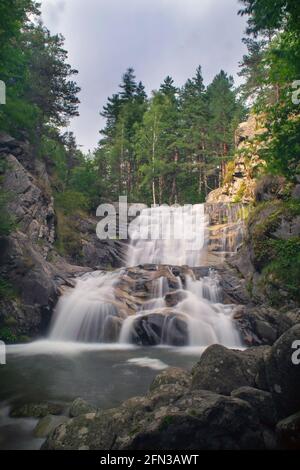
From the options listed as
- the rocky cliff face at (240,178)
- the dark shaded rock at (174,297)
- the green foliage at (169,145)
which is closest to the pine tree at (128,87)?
the green foliage at (169,145)

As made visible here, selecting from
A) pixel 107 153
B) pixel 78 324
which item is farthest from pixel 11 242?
pixel 107 153

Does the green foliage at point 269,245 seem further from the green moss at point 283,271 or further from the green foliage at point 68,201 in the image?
the green foliage at point 68,201

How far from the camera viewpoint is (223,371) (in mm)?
6879

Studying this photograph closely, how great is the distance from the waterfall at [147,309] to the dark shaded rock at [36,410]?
7582 mm

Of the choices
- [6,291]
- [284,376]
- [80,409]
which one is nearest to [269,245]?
[284,376]

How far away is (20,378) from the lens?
395 inches

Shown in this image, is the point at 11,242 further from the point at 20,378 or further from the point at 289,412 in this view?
the point at 289,412

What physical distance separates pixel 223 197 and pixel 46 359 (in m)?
28.7

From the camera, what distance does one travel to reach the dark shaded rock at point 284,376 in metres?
5.71

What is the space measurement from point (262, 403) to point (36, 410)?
488 cm

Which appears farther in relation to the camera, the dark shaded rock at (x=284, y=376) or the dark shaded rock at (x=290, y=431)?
the dark shaded rock at (x=284, y=376)

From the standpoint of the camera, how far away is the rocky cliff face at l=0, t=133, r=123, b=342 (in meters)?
15.5

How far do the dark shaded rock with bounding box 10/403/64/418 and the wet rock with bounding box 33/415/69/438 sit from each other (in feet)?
1.82

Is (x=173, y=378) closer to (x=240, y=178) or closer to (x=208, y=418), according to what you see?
(x=208, y=418)
